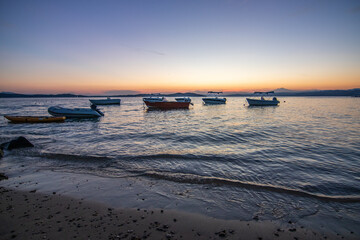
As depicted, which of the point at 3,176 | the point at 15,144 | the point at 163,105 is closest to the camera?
the point at 3,176

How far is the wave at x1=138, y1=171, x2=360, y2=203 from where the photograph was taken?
19.6 feet

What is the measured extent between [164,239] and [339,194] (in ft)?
21.6

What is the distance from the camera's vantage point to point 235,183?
6.94m

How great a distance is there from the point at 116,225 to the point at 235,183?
464cm

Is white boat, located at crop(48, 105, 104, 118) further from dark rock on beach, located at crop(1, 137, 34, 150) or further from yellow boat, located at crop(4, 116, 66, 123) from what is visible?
dark rock on beach, located at crop(1, 137, 34, 150)

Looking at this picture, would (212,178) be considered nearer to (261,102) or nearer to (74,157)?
(74,157)

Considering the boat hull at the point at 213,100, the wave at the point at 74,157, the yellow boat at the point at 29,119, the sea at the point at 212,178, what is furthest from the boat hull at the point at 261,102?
the wave at the point at 74,157

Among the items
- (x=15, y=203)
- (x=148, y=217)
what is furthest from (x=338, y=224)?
(x=15, y=203)

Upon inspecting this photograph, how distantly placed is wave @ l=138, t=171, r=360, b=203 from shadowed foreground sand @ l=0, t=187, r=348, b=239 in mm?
2208

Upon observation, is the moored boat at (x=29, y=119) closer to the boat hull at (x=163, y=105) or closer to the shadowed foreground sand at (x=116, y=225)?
the shadowed foreground sand at (x=116, y=225)

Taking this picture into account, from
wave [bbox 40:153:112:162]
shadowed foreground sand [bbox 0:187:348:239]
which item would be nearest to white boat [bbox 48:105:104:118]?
wave [bbox 40:153:112:162]

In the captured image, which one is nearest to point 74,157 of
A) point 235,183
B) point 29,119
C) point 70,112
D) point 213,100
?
point 235,183

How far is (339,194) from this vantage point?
629cm

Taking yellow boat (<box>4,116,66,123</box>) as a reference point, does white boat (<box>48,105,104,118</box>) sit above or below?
above
